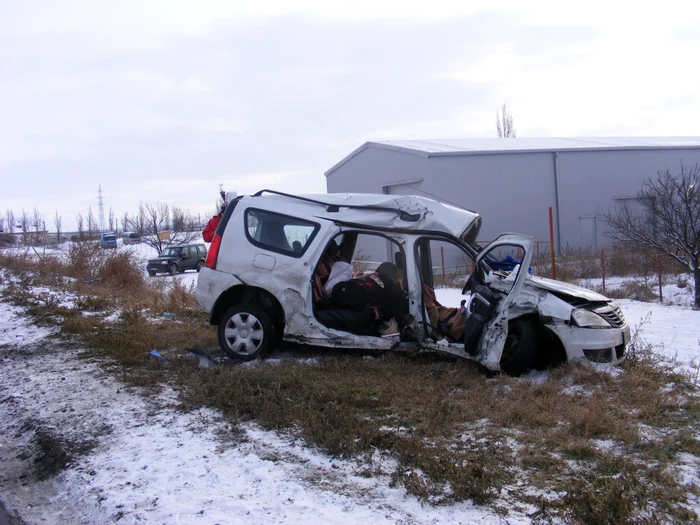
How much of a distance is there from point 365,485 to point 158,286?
1454cm

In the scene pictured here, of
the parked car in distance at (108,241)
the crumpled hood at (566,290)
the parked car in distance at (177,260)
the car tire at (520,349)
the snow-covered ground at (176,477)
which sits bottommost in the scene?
the snow-covered ground at (176,477)

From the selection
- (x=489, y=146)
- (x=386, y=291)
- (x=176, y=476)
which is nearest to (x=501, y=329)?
(x=386, y=291)

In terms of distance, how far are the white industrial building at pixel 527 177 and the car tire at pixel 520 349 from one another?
1874cm

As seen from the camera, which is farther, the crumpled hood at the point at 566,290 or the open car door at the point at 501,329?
the crumpled hood at the point at 566,290

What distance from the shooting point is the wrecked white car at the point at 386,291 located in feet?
20.6

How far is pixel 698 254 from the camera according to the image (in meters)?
13.6

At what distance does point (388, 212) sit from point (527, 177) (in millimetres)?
21134

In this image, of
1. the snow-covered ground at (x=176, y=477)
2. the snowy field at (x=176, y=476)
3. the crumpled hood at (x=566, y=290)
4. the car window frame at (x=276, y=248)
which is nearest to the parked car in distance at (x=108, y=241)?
the car window frame at (x=276, y=248)

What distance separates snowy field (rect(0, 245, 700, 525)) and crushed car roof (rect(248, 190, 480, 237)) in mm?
2750

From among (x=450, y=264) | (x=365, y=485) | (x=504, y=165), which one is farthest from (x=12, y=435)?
(x=504, y=165)

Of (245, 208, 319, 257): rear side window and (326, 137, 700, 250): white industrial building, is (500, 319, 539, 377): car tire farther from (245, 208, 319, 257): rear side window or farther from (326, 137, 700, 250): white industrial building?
(326, 137, 700, 250): white industrial building

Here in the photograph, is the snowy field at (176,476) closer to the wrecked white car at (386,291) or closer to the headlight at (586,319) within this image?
the wrecked white car at (386,291)

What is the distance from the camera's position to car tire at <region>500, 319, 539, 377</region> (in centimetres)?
624

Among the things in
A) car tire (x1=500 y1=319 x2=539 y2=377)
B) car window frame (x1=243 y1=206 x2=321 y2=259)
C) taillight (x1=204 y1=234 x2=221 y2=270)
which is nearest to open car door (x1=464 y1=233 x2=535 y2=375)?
car tire (x1=500 y1=319 x2=539 y2=377)
